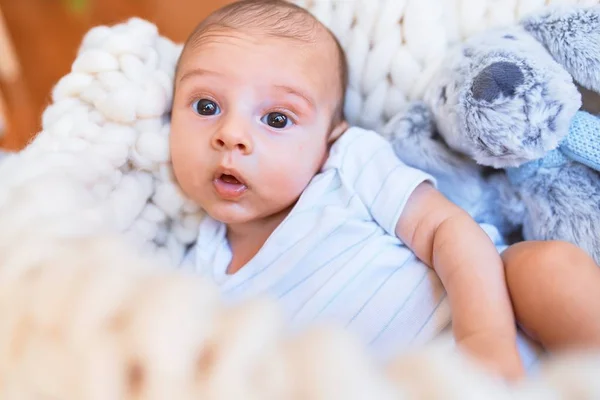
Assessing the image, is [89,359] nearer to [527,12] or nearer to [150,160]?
[150,160]

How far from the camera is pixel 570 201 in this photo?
0.64 metres

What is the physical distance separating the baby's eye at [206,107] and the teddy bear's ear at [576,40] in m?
0.36

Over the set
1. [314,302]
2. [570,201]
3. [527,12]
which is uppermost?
[527,12]

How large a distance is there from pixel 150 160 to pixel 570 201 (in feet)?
1.52

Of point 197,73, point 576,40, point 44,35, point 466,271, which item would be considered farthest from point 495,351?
point 44,35

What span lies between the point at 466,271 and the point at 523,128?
146 millimetres

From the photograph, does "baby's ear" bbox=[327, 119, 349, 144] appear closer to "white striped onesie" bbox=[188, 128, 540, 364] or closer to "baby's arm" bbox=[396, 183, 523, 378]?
"white striped onesie" bbox=[188, 128, 540, 364]

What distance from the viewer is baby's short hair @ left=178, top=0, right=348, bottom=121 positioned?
2.34 feet

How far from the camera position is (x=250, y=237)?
0.76 metres

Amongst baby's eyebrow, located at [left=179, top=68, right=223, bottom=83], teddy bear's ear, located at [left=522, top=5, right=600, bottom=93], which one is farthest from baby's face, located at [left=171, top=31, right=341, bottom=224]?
teddy bear's ear, located at [left=522, top=5, right=600, bottom=93]

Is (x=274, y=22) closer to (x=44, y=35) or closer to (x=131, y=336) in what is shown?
(x=131, y=336)

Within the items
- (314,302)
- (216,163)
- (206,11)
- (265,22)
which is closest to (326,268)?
(314,302)

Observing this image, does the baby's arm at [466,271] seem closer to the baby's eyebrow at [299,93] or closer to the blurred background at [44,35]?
the baby's eyebrow at [299,93]

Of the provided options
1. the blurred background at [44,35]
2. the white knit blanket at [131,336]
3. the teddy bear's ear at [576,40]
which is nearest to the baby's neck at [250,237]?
the white knit blanket at [131,336]
